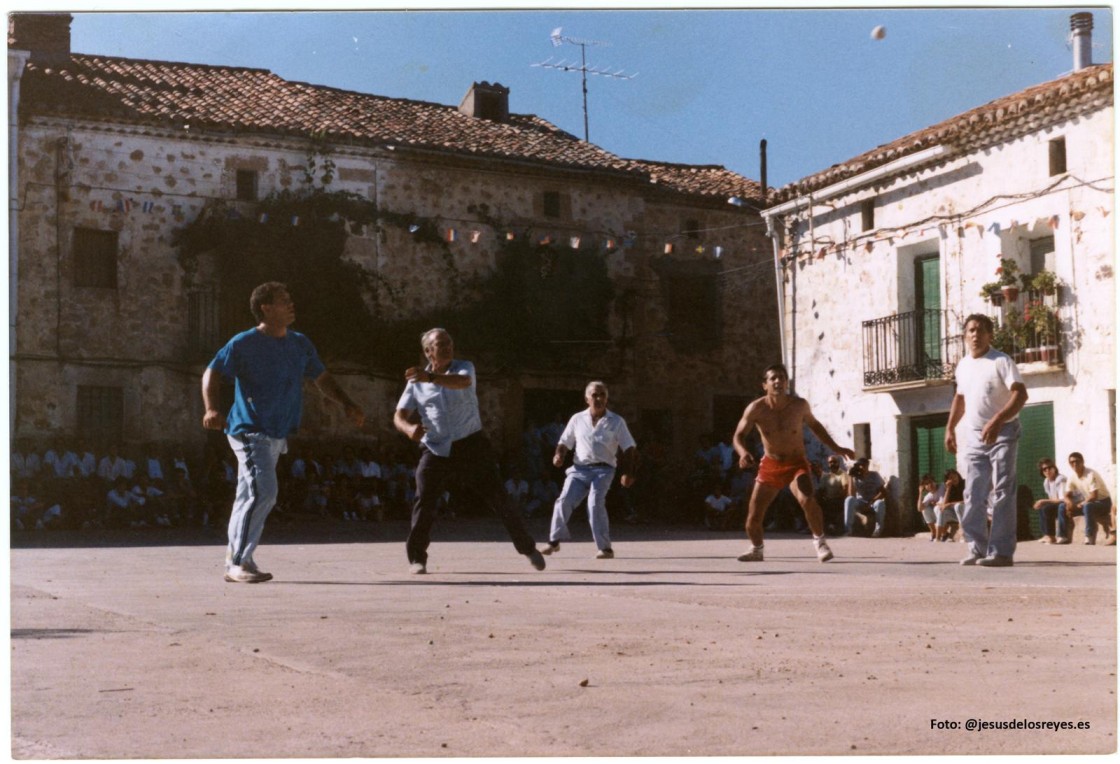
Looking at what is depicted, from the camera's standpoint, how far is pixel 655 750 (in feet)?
12.6

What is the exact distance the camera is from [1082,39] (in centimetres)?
666

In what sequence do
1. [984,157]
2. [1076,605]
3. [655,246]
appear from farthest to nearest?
[655,246] → [984,157] → [1076,605]

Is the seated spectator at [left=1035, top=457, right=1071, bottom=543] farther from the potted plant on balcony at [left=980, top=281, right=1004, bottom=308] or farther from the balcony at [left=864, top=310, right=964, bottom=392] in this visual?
the balcony at [left=864, top=310, right=964, bottom=392]

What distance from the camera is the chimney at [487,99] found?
26.2 feet

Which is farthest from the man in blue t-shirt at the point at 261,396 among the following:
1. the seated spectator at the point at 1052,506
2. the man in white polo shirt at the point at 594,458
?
the seated spectator at the point at 1052,506

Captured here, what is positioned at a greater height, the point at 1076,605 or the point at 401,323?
the point at 401,323

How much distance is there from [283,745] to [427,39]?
125 inches

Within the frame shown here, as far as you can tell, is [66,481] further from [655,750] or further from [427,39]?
[655,750]

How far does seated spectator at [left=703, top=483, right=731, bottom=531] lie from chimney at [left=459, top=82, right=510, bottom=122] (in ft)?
18.7

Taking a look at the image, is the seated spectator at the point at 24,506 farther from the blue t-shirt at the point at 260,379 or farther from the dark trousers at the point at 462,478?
the dark trousers at the point at 462,478

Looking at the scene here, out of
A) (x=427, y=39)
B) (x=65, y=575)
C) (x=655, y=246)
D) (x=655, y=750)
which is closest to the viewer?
(x=655, y=750)

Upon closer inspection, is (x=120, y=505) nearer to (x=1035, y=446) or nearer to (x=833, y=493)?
(x=833, y=493)

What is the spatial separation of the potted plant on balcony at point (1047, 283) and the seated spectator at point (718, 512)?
Result: 4883 millimetres

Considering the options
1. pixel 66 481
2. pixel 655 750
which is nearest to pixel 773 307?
pixel 66 481
